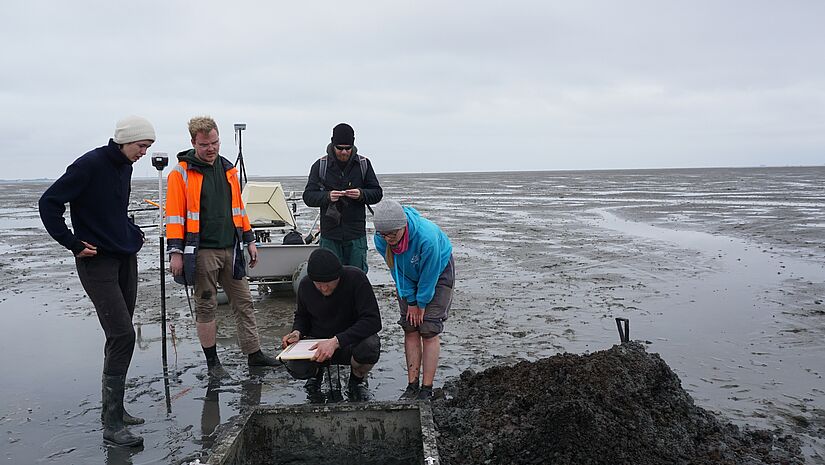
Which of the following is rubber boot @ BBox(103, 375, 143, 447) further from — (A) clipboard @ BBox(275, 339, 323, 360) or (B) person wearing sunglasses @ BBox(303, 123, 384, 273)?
(B) person wearing sunglasses @ BBox(303, 123, 384, 273)

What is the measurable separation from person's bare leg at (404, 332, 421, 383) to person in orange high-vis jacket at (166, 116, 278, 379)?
4.76ft

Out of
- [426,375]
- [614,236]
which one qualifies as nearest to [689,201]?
[614,236]

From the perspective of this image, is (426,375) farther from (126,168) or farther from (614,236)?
(614,236)

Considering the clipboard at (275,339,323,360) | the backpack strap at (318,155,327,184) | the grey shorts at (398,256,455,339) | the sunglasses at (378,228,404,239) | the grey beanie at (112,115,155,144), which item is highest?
the grey beanie at (112,115,155,144)

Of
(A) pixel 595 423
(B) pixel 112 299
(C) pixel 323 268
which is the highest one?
(C) pixel 323 268

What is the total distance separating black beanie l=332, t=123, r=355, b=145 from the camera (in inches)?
208

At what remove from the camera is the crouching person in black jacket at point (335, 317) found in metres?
4.21

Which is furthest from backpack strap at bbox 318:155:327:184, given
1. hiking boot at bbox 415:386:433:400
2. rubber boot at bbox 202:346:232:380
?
hiking boot at bbox 415:386:433:400

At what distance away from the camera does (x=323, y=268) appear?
4.16m

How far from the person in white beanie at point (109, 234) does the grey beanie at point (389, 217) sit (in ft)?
5.10

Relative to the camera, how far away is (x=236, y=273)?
206 inches

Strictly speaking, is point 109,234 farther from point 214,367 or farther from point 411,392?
point 411,392

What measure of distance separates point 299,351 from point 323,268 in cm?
55

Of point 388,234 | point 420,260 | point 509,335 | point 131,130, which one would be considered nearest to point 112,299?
point 131,130
